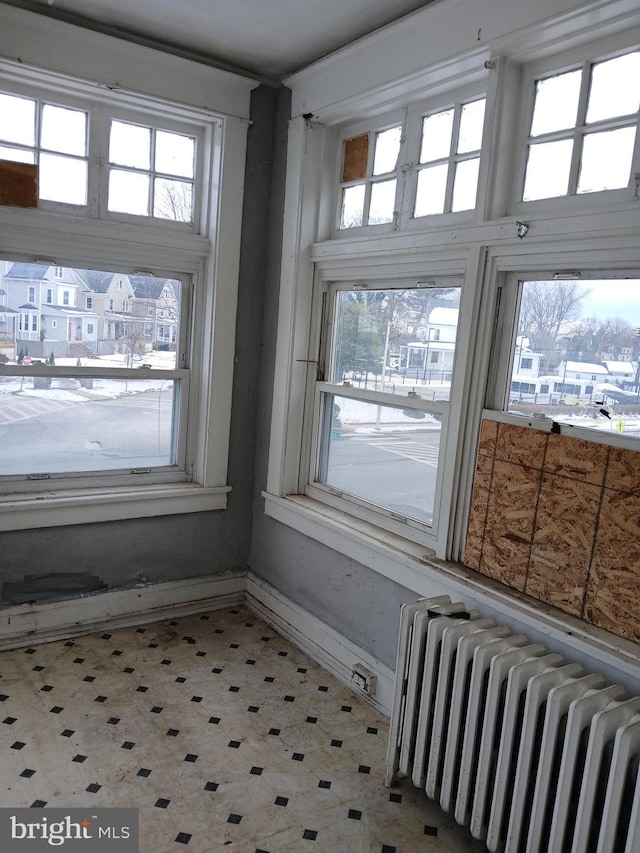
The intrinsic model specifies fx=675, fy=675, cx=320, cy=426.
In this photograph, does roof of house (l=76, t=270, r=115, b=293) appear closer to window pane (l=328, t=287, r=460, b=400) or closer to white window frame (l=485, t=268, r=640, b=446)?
window pane (l=328, t=287, r=460, b=400)

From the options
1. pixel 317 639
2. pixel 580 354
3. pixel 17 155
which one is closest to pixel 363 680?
pixel 317 639

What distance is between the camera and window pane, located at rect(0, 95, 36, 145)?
3.19 metres

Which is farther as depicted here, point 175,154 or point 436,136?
point 175,154

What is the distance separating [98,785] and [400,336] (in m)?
2.21

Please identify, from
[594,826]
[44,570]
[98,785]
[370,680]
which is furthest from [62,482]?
[594,826]

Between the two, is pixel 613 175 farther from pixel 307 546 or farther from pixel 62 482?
pixel 62 482

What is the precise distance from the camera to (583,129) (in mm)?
2369

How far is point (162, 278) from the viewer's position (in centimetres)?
369

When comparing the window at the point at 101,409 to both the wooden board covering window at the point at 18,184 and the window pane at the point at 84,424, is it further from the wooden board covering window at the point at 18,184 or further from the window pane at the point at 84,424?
the wooden board covering window at the point at 18,184

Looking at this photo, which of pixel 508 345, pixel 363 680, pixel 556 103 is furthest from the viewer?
pixel 363 680

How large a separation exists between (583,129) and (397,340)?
1.17m

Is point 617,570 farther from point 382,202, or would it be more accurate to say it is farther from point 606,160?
point 382,202

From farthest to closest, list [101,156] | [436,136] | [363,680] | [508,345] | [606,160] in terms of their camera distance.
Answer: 1. [101,156]
2. [363,680]
3. [436,136]
4. [508,345]
5. [606,160]

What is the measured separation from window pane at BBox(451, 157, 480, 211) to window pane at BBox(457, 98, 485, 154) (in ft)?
0.19
